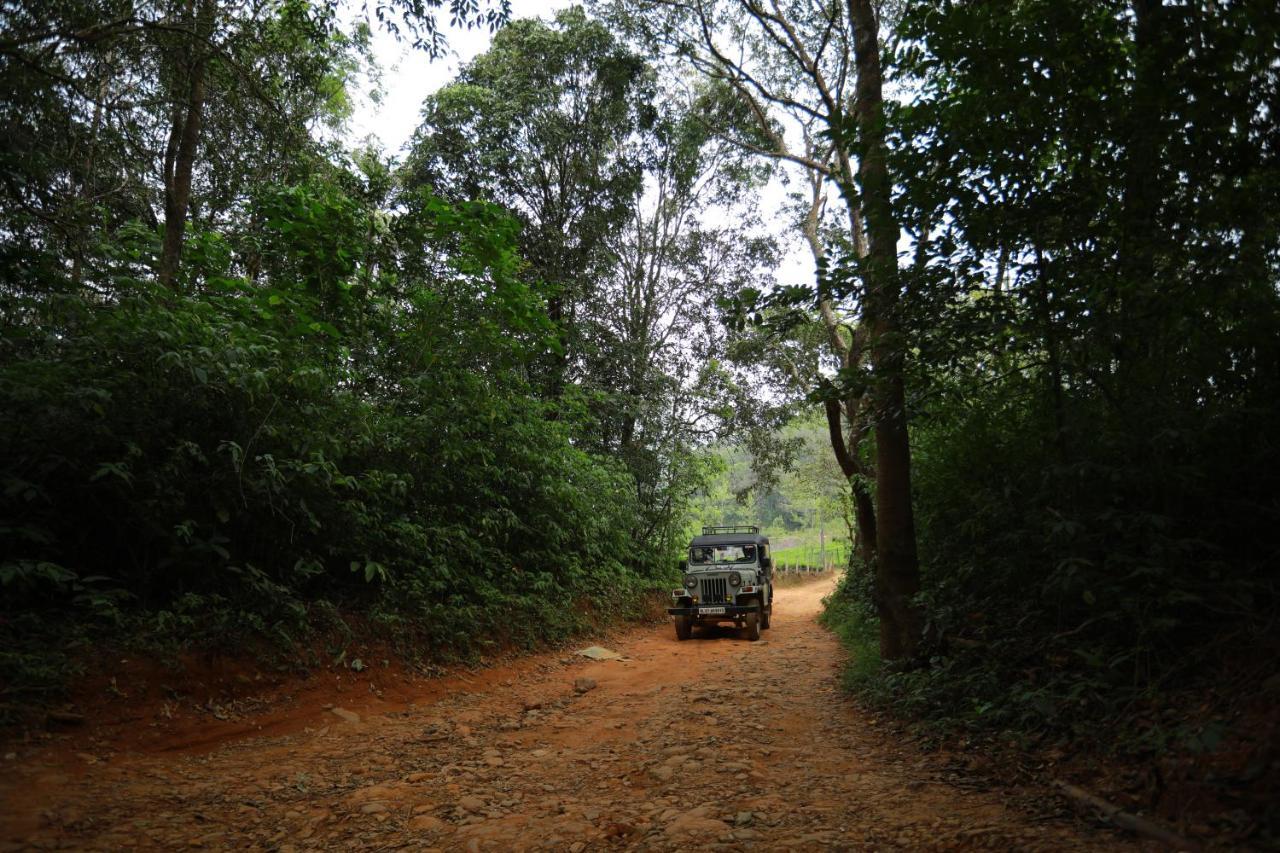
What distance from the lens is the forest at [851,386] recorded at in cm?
427

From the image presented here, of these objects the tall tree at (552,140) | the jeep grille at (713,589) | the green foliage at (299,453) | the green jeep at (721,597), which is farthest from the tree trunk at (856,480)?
the tall tree at (552,140)

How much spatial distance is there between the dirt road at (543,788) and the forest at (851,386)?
782 millimetres

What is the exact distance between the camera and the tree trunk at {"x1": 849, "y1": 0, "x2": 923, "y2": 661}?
5.67 metres

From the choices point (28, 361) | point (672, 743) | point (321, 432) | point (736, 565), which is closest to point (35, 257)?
point (28, 361)

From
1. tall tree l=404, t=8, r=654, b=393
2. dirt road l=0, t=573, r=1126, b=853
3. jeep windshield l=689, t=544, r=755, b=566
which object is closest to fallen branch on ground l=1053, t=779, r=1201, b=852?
dirt road l=0, t=573, r=1126, b=853

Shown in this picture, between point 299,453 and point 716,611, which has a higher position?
point 299,453

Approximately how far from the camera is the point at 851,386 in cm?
576

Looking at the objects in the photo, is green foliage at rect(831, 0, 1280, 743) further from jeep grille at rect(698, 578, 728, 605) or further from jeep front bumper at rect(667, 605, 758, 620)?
jeep grille at rect(698, 578, 728, 605)

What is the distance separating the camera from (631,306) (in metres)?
19.2

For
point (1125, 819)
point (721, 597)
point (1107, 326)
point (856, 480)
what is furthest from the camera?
point (721, 597)

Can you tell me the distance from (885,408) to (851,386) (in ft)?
3.06

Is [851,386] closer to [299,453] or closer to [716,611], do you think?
[299,453]

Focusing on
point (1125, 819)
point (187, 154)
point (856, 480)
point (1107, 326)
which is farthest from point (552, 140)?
point (1125, 819)

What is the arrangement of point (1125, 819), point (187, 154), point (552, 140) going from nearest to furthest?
point (1125, 819), point (187, 154), point (552, 140)
